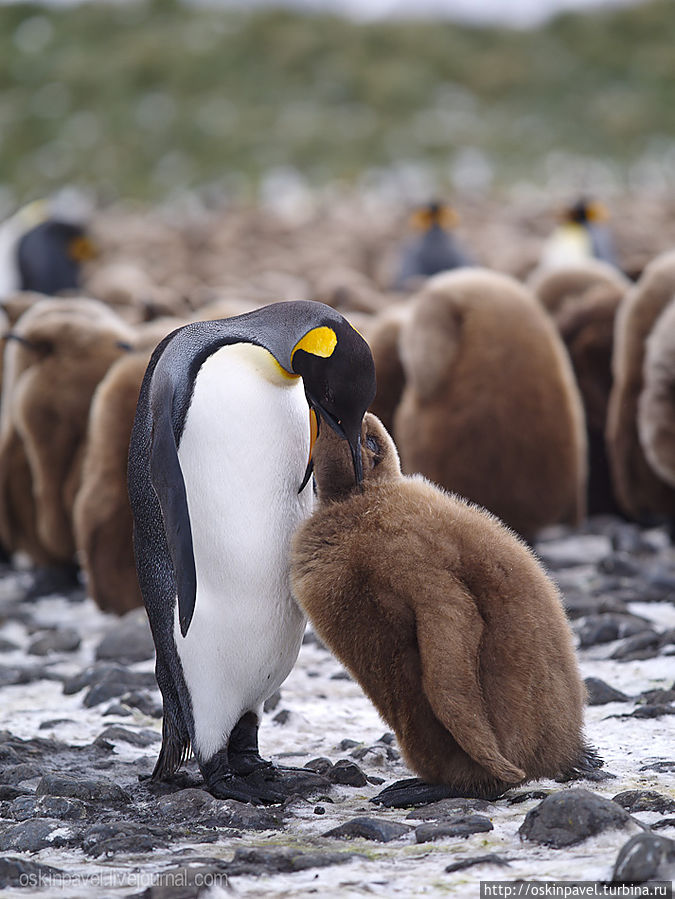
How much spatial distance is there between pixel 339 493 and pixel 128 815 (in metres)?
0.92

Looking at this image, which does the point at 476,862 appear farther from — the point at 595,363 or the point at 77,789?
the point at 595,363

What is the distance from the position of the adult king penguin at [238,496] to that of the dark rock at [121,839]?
1.16 ft

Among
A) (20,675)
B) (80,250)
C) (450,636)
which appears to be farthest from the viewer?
(80,250)

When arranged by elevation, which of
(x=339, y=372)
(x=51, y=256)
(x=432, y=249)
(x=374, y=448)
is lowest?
(x=374, y=448)

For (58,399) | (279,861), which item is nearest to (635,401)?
(58,399)

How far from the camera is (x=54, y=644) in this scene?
477cm

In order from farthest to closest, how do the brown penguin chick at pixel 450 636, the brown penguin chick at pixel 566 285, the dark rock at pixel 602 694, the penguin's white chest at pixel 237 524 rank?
the brown penguin chick at pixel 566 285, the dark rock at pixel 602 694, the penguin's white chest at pixel 237 524, the brown penguin chick at pixel 450 636

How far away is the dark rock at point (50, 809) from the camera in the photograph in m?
2.87

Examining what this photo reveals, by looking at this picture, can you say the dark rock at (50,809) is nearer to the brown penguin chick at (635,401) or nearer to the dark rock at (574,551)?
the dark rock at (574,551)

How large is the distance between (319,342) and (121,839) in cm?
122

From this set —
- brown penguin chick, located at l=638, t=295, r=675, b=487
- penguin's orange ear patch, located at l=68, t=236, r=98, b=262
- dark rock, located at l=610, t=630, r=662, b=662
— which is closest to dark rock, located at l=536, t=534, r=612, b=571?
brown penguin chick, located at l=638, t=295, r=675, b=487

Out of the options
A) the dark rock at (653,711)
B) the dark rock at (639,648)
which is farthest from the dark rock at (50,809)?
the dark rock at (639,648)

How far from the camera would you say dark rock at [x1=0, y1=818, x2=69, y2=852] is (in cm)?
266

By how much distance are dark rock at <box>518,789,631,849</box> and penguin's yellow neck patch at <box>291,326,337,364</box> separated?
1156 mm
